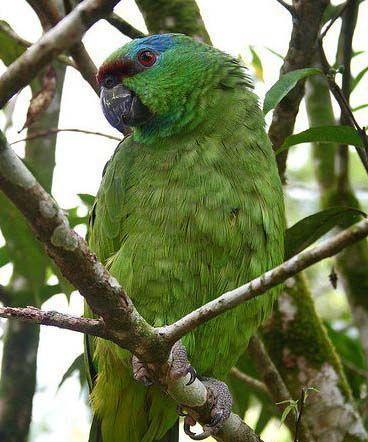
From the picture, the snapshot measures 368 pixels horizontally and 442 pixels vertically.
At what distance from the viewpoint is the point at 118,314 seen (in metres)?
1.72

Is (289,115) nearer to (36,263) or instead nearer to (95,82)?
(95,82)

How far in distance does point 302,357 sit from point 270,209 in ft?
2.75

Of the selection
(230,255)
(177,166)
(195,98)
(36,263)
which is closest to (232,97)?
(195,98)

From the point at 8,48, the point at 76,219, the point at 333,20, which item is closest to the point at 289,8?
the point at 333,20

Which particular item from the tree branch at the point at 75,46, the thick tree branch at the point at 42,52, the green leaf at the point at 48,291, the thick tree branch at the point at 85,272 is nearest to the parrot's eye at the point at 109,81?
the tree branch at the point at 75,46

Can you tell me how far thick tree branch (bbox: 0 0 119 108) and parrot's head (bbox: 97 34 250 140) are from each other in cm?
160

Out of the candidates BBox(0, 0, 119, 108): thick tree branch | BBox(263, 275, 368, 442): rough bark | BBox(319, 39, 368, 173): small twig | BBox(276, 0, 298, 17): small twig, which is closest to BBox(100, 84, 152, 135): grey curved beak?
BBox(276, 0, 298, 17): small twig

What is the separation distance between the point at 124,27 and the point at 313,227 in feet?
4.10

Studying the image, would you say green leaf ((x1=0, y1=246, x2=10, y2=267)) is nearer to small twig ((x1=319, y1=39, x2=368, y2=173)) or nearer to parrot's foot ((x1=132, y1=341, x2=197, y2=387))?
parrot's foot ((x1=132, y1=341, x2=197, y2=387))

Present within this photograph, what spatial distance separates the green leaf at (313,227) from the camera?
283 centimetres

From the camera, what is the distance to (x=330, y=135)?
2570mm

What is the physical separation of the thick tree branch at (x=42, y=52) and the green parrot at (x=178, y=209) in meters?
1.34

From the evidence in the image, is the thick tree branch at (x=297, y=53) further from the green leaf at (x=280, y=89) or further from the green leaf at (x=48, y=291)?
the green leaf at (x=48, y=291)

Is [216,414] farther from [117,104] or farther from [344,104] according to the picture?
[117,104]
